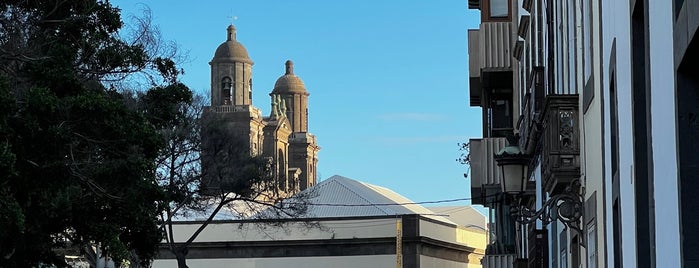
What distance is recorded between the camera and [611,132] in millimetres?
11469

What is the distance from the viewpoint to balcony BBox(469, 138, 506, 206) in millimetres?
26625

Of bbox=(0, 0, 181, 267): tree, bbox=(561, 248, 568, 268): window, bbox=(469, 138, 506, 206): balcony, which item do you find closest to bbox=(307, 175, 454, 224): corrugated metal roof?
bbox=(469, 138, 506, 206): balcony

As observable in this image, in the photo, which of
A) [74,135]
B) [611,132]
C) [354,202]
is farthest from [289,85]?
[611,132]

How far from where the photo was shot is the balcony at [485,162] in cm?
2662

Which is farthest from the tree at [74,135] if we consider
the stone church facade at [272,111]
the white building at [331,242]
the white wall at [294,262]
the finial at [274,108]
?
the finial at [274,108]

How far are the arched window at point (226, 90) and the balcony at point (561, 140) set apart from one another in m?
135

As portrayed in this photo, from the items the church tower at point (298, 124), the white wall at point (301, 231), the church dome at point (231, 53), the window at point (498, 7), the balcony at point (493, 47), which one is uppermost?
the church dome at point (231, 53)

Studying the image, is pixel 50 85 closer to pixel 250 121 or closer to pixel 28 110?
pixel 28 110

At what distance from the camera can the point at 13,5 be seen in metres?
19.9

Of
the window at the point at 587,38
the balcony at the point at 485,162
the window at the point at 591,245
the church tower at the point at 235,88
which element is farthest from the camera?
the church tower at the point at 235,88

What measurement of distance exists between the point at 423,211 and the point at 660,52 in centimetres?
6853

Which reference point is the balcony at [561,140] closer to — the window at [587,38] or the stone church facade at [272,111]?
the window at [587,38]

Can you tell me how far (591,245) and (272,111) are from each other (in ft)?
479

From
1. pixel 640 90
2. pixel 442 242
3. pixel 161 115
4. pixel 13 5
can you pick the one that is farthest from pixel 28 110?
pixel 442 242
